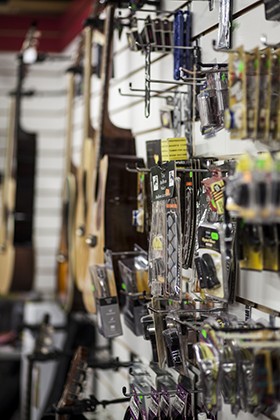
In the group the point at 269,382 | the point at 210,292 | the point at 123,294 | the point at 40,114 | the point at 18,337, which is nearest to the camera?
the point at 269,382

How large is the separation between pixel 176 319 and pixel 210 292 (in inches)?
5.5

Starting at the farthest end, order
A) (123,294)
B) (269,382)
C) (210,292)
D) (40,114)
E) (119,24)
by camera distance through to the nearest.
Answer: (40,114) < (119,24) < (123,294) < (210,292) < (269,382)

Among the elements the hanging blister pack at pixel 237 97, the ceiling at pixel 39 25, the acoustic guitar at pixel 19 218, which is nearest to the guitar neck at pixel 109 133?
the hanging blister pack at pixel 237 97

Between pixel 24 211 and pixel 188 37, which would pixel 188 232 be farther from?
pixel 24 211

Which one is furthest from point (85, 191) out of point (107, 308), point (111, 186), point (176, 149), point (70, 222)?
point (176, 149)

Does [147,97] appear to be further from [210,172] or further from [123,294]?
[123,294]

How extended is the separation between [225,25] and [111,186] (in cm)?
82

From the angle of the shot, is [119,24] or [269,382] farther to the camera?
[119,24]

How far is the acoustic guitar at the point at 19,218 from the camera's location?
463cm

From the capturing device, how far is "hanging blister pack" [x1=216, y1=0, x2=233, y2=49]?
78.4 inches

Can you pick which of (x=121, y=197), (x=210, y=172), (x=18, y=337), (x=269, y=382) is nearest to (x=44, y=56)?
(x=18, y=337)

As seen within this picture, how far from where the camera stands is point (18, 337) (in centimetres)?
428

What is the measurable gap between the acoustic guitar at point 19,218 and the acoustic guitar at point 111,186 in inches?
70.8

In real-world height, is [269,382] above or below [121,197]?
below
